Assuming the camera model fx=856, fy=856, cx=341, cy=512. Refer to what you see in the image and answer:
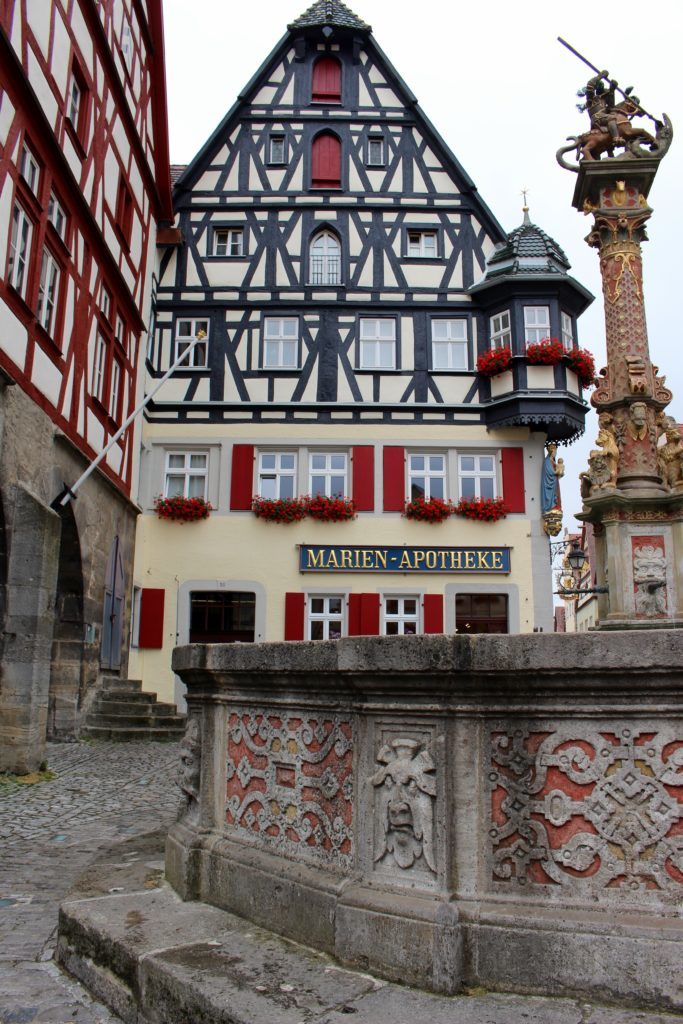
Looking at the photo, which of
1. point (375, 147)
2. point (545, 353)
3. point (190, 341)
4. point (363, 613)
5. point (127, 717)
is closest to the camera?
point (127, 717)

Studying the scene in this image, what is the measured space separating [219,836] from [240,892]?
0.37 m

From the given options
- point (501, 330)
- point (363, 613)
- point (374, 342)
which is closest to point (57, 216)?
point (374, 342)

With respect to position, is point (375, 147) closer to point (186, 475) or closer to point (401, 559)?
point (186, 475)

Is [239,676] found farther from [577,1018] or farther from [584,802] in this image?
[577,1018]

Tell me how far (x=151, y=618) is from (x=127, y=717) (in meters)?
3.71

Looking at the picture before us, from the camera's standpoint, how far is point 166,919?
3.42m

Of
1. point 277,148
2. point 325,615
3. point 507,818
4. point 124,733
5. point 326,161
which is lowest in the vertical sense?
point 124,733

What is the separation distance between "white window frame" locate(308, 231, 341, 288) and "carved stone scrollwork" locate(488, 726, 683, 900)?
1740 centimetres

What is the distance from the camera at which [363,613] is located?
680 inches

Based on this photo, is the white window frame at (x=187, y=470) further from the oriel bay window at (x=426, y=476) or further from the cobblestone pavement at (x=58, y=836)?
the cobblestone pavement at (x=58, y=836)

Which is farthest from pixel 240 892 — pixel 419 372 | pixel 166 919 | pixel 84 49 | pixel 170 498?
pixel 419 372

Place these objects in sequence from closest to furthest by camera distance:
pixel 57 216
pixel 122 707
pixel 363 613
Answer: pixel 57 216
pixel 122 707
pixel 363 613

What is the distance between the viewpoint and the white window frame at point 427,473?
59.3 feet

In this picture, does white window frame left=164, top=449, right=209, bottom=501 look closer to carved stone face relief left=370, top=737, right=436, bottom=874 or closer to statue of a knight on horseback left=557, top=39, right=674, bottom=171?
statue of a knight on horseback left=557, top=39, right=674, bottom=171
